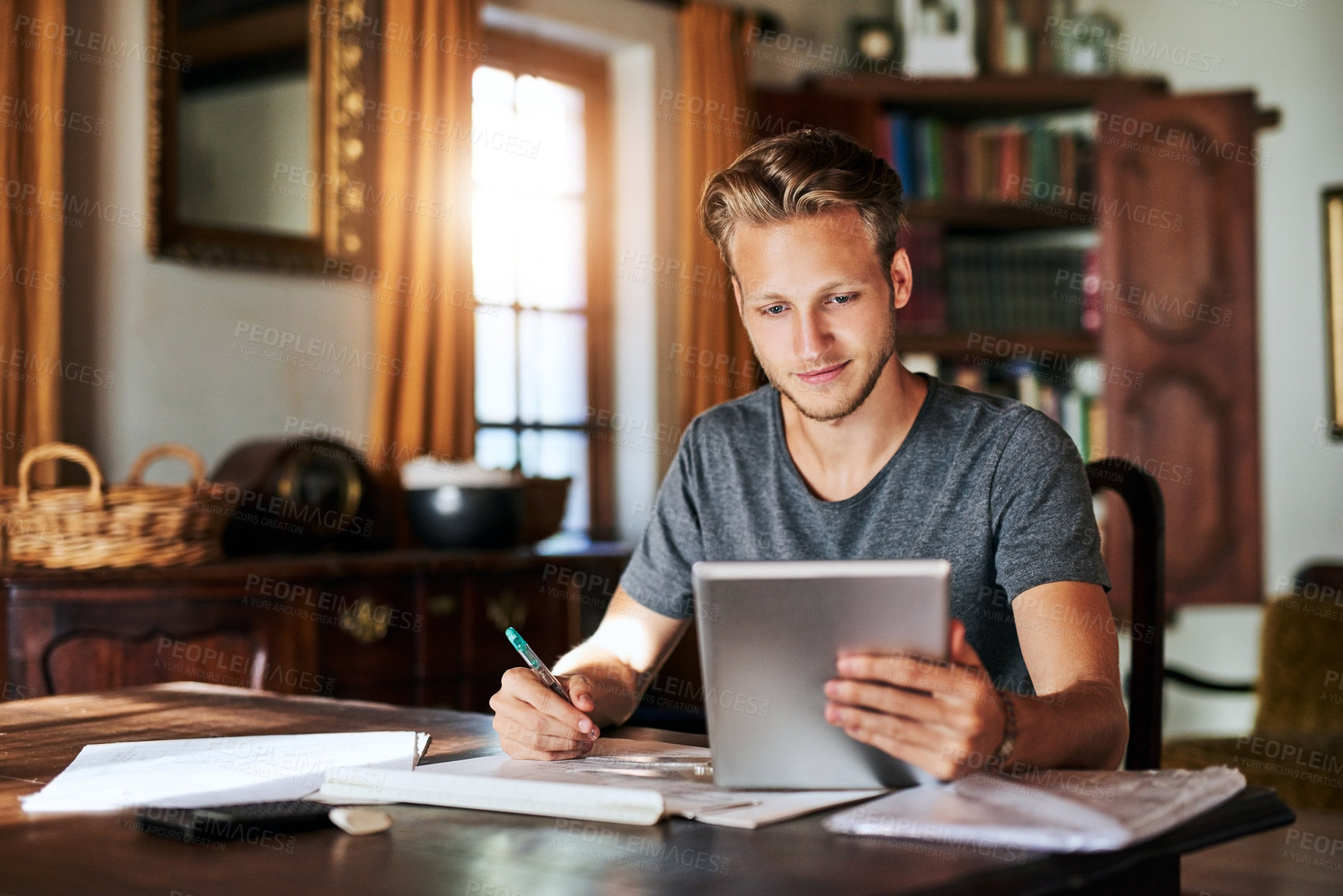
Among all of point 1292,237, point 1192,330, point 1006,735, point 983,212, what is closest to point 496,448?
point 983,212

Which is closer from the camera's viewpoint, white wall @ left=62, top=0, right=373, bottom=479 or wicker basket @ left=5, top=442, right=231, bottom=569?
wicker basket @ left=5, top=442, right=231, bottom=569

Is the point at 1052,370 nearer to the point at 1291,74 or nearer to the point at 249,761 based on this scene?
the point at 1291,74

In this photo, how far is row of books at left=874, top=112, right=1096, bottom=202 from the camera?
4.48m

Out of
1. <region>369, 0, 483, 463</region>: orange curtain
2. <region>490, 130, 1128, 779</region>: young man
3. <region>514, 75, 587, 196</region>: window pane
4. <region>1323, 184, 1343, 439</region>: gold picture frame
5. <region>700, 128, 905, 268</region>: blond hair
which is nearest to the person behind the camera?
<region>490, 130, 1128, 779</region>: young man

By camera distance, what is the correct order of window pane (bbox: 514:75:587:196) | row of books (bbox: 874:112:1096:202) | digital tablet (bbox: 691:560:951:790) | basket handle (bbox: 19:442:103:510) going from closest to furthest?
digital tablet (bbox: 691:560:951:790) → basket handle (bbox: 19:442:103:510) → window pane (bbox: 514:75:587:196) → row of books (bbox: 874:112:1096:202)

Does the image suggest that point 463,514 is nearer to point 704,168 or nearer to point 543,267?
point 543,267

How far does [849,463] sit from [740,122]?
281 centimetres

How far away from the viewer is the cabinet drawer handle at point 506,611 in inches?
119

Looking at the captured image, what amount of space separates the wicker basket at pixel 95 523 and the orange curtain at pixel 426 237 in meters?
0.97

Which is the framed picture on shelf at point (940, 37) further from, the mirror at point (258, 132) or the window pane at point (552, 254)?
the mirror at point (258, 132)

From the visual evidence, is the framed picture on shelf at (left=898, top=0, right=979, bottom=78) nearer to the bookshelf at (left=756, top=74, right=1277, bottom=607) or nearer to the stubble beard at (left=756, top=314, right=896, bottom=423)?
the bookshelf at (left=756, top=74, right=1277, bottom=607)

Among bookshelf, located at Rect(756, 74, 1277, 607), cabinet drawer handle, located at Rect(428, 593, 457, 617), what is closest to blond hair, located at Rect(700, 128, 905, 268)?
cabinet drawer handle, located at Rect(428, 593, 457, 617)

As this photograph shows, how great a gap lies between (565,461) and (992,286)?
1.51 m

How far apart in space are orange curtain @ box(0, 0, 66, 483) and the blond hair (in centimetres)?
166
